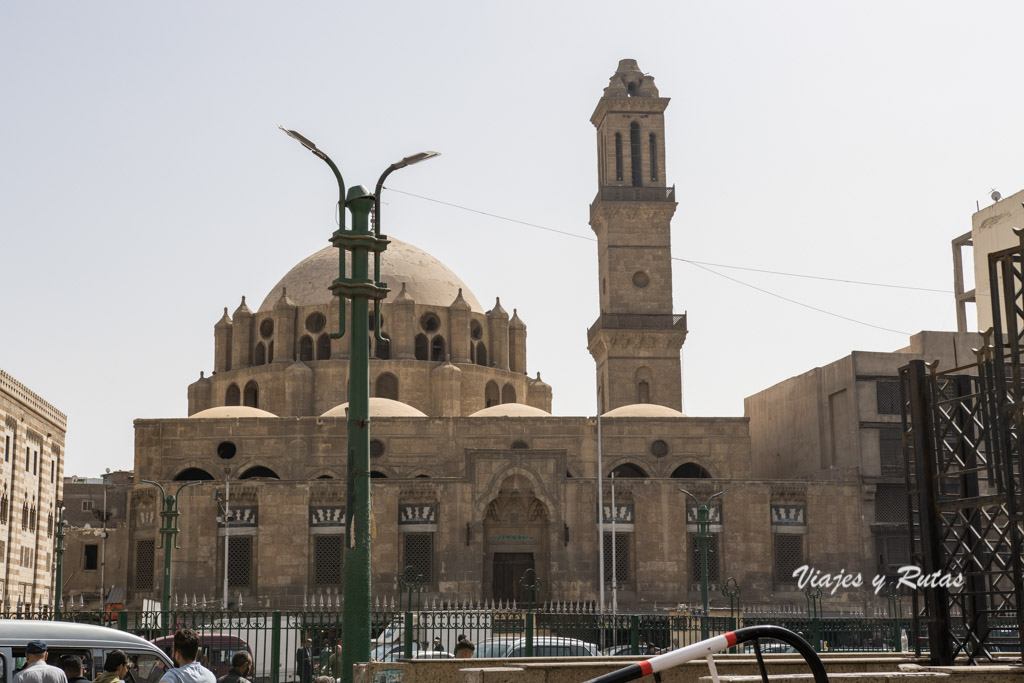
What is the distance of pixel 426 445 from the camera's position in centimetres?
4309

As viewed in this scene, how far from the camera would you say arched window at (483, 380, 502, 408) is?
51531 millimetres

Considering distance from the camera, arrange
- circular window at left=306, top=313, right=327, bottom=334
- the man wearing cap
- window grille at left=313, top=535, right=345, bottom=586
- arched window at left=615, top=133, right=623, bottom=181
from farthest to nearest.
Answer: circular window at left=306, top=313, right=327, bottom=334 < arched window at left=615, top=133, right=623, bottom=181 < window grille at left=313, top=535, right=345, bottom=586 < the man wearing cap

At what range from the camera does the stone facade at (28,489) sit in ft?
116

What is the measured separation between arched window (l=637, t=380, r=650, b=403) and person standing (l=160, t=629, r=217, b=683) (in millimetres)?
40419

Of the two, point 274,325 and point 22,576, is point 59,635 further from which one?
point 274,325

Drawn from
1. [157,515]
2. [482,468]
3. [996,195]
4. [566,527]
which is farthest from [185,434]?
[996,195]

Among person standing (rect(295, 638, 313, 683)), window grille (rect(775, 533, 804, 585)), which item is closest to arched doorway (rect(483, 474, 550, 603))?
window grille (rect(775, 533, 804, 585))

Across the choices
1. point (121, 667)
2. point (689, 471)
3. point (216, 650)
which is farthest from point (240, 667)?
point (689, 471)

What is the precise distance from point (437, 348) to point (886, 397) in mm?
18486

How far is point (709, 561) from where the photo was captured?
4041cm

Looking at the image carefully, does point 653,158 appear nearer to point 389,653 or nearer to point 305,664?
Answer: point 389,653

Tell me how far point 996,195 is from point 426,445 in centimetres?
2384

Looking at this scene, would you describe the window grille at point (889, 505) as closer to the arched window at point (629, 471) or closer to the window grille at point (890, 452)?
the window grille at point (890, 452)

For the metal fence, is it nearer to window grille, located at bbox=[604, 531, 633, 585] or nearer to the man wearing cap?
the man wearing cap
